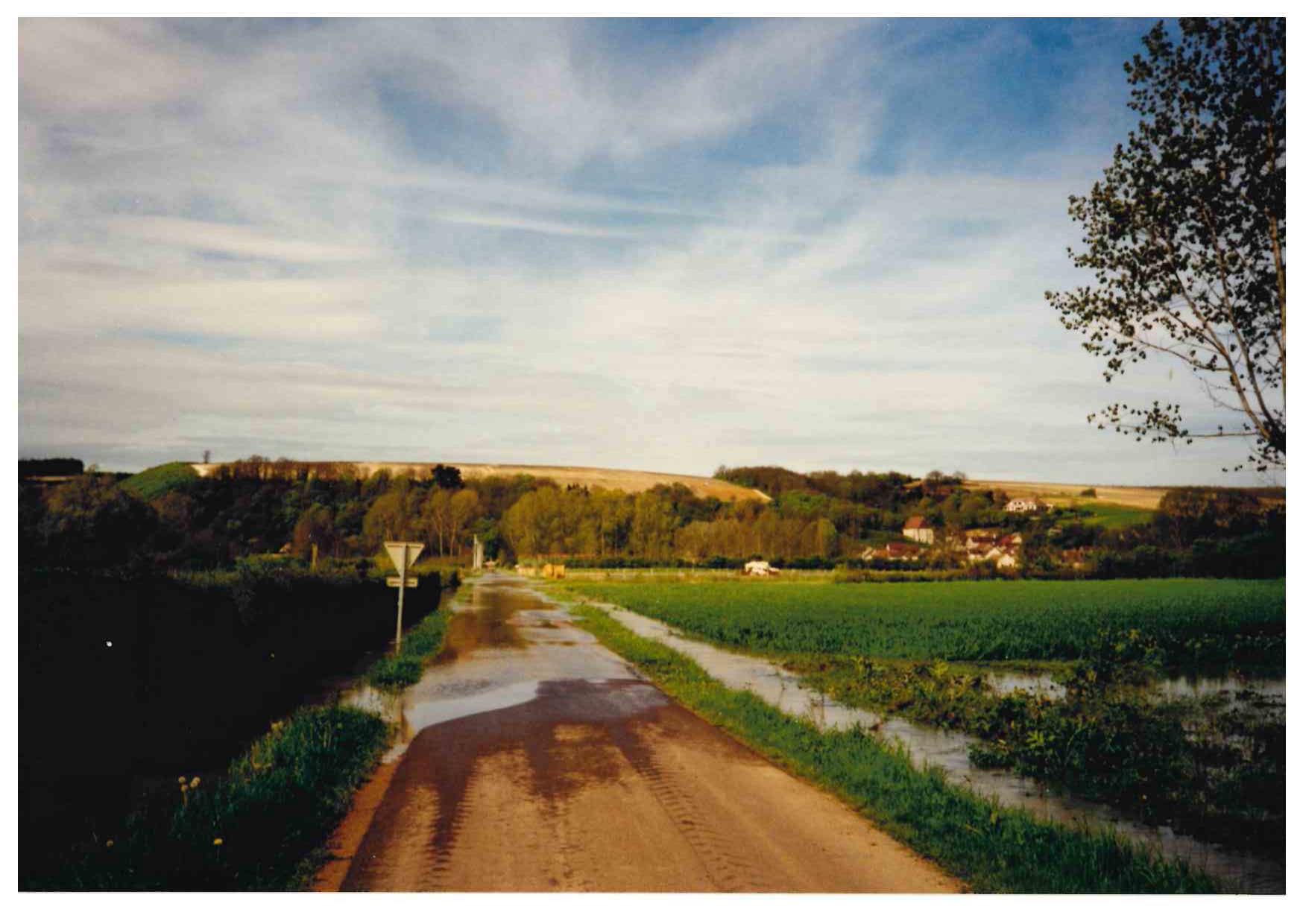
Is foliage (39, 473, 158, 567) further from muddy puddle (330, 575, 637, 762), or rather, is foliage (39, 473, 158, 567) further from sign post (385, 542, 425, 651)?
sign post (385, 542, 425, 651)

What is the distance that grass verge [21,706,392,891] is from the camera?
4.73 meters

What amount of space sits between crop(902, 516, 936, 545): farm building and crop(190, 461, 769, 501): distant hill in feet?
34.2

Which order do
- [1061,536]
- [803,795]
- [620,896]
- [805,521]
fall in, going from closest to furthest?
[620,896]
[803,795]
[1061,536]
[805,521]

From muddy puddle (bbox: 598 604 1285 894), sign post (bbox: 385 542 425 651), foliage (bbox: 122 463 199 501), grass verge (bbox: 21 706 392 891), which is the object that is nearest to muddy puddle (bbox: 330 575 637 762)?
grass verge (bbox: 21 706 392 891)

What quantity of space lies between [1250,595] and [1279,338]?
33.7 meters

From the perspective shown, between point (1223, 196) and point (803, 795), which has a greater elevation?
point (1223, 196)

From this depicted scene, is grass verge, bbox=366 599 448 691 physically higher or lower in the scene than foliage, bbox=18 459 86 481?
lower

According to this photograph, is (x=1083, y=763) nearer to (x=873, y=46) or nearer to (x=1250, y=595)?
(x=873, y=46)

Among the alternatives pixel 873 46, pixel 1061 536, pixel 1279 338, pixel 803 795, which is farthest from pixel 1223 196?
pixel 1061 536

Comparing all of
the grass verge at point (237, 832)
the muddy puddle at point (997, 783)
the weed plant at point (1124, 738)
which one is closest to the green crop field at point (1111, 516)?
the muddy puddle at point (997, 783)

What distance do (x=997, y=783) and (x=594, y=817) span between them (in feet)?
13.9

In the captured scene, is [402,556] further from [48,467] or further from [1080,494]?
[1080,494]

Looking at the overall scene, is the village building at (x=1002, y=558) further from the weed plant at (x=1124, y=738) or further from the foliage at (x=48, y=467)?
the foliage at (x=48, y=467)
